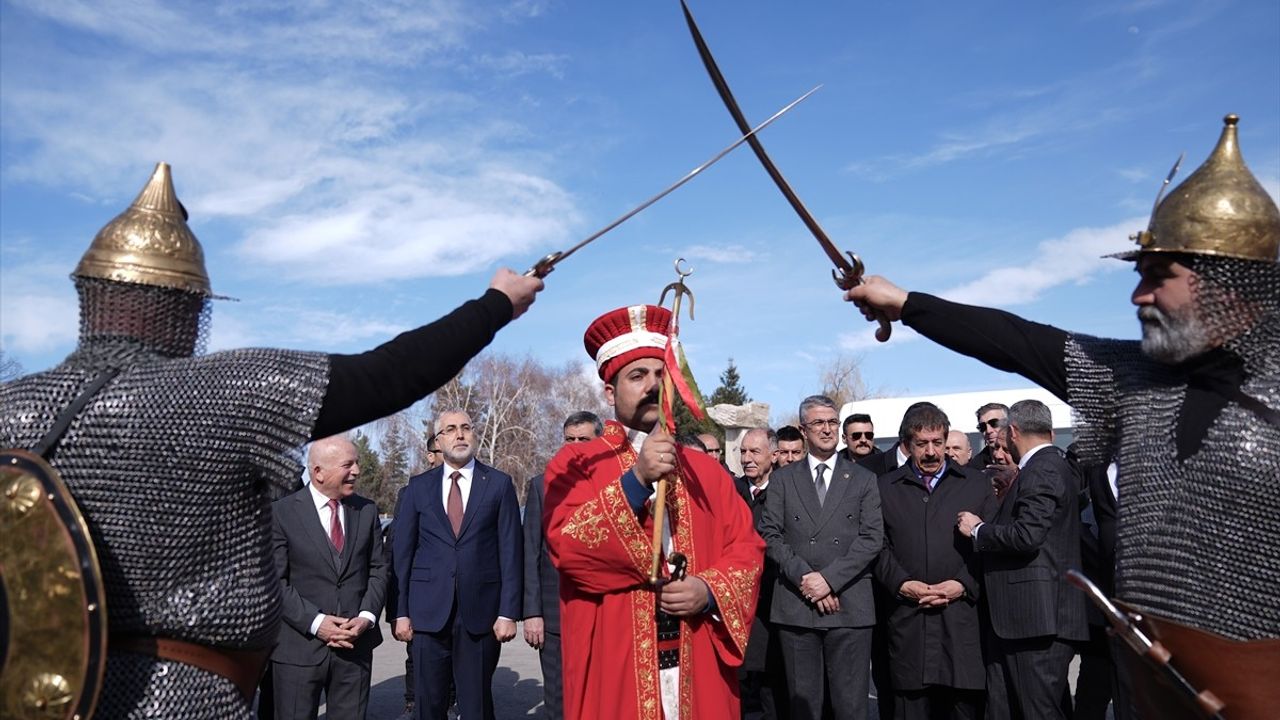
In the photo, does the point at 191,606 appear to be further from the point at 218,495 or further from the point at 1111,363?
the point at 1111,363

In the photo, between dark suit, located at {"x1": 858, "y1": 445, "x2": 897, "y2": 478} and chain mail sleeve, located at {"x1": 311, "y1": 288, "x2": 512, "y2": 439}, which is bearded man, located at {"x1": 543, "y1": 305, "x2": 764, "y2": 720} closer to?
chain mail sleeve, located at {"x1": 311, "y1": 288, "x2": 512, "y2": 439}

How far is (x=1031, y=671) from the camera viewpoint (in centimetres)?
631

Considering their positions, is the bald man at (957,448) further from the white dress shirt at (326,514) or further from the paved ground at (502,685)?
the white dress shirt at (326,514)

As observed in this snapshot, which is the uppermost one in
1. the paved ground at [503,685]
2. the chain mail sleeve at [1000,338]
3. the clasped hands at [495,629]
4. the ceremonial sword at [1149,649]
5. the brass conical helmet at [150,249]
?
the brass conical helmet at [150,249]

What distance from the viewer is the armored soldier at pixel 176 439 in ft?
8.56

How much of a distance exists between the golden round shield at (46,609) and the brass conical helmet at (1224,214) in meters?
Answer: 3.22

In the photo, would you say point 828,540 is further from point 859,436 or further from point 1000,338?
point 1000,338

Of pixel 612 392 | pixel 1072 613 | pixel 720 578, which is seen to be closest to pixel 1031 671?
pixel 1072 613

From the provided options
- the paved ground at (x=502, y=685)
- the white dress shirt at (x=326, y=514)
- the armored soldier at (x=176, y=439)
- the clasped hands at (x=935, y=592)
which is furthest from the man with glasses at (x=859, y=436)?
the armored soldier at (x=176, y=439)

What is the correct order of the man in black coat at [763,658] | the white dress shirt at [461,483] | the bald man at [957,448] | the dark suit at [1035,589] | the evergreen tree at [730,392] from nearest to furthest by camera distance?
the dark suit at [1035,589] < the white dress shirt at [461,483] < the man in black coat at [763,658] < the bald man at [957,448] < the evergreen tree at [730,392]

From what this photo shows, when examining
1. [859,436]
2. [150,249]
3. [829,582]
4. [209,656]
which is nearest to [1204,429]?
[209,656]

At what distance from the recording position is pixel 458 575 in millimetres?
7238

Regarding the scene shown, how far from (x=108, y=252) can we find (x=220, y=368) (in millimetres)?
495

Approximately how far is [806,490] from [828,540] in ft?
1.35
